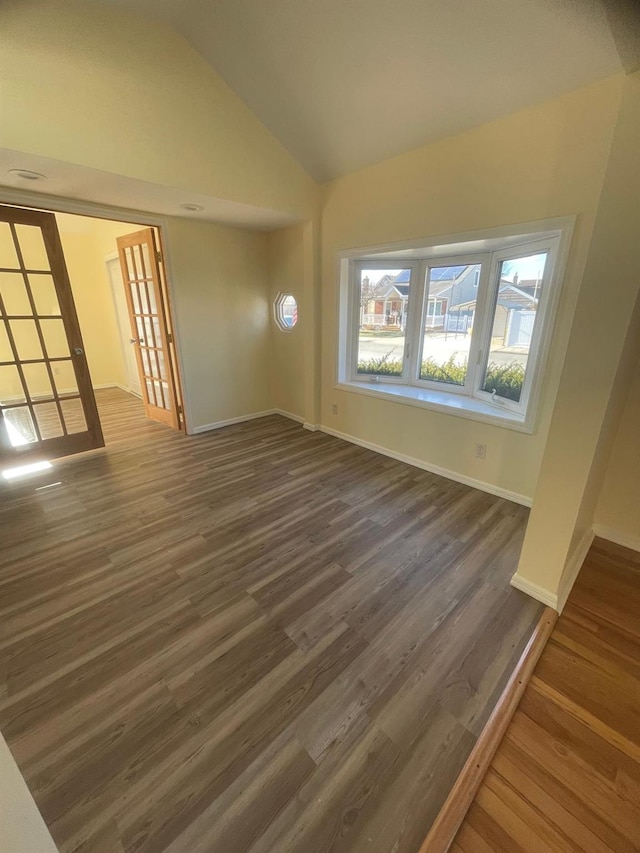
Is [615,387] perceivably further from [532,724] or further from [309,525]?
[309,525]

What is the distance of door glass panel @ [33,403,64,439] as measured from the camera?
3.19 m

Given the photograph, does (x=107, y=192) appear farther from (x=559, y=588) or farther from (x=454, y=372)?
(x=559, y=588)

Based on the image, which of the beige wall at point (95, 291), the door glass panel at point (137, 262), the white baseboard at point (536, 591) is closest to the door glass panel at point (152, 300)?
the door glass panel at point (137, 262)

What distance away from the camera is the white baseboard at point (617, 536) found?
221 centimetres

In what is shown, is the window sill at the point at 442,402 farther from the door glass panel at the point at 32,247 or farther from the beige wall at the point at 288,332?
the door glass panel at the point at 32,247

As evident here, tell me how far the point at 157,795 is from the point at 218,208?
3778mm

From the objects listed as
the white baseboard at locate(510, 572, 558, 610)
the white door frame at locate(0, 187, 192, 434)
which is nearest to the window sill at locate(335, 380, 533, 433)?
the white baseboard at locate(510, 572, 558, 610)

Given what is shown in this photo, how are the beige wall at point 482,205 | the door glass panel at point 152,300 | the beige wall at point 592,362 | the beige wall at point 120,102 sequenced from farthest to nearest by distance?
the door glass panel at point 152,300 → the beige wall at point 482,205 → the beige wall at point 120,102 → the beige wall at point 592,362

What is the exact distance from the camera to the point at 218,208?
3.13 metres

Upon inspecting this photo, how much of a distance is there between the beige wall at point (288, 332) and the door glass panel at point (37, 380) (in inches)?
97.8

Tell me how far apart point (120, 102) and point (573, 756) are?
4033mm

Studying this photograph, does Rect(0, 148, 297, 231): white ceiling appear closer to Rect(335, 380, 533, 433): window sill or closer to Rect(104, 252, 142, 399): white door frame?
Rect(335, 380, 533, 433): window sill

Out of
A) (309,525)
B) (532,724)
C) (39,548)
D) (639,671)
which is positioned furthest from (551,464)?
(39,548)

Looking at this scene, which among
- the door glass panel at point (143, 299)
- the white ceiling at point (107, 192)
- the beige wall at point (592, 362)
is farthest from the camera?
the door glass panel at point (143, 299)
